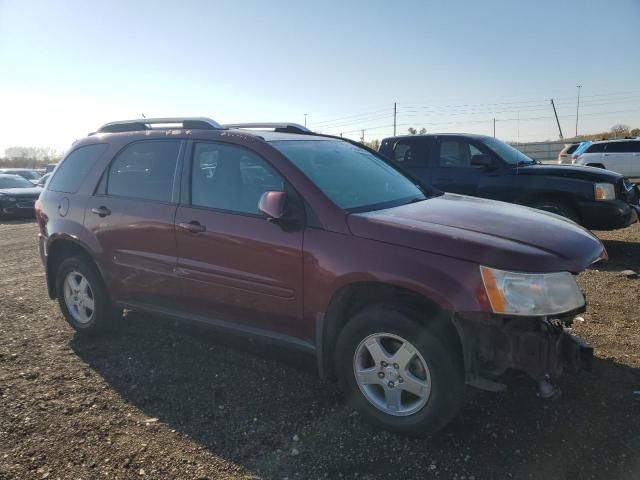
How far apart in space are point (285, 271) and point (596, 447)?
2.02m

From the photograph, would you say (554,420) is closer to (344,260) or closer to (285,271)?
(344,260)

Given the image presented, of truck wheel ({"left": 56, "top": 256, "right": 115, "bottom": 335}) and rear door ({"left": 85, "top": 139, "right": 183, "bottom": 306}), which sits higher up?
rear door ({"left": 85, "top": 139, "right": 183, "bottom": 306})

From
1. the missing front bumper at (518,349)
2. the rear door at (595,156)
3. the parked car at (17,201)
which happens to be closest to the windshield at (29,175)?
the parked car at (17,201)

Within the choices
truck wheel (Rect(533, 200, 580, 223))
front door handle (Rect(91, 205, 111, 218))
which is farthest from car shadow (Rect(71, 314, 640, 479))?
truck wheel (Rect(533, 200, 580, 223))

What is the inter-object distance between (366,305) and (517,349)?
871 mm

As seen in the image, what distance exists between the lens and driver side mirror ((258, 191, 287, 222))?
10.1 ft

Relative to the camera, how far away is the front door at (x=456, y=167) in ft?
26.3

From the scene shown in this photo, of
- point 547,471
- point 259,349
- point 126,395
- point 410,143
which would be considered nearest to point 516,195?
point 410,143

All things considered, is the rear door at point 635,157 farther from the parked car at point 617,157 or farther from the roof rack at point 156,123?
the roof rack at point 156,123

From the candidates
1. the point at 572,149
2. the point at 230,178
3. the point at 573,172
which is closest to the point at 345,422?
the point at 230,178

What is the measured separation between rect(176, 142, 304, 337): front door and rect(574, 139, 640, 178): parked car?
1786 cm

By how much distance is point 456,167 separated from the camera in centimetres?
820

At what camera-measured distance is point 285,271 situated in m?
3.21

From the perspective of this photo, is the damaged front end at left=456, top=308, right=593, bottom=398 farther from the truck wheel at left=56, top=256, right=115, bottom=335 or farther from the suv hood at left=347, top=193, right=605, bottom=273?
the truck wheel at left=56, top=256, right=115, bottom=335
